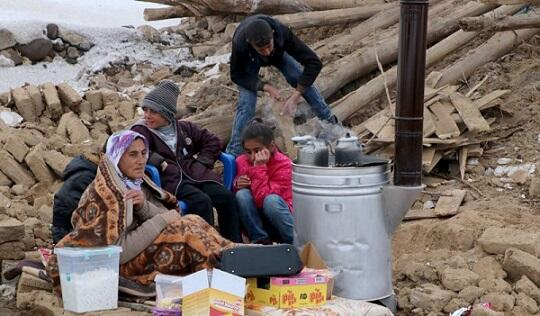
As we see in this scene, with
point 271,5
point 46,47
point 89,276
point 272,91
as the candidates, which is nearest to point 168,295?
point 89,276

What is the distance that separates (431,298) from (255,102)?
10.4ft

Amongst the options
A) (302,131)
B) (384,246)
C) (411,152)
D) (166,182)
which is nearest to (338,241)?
(384,246)

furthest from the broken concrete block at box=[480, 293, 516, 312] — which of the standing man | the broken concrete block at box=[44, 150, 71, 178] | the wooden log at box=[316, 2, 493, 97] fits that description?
the broken concrete block at box=[44, 150, 71, 178]

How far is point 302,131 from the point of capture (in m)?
8.52

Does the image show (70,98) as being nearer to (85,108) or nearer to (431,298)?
(85,108)

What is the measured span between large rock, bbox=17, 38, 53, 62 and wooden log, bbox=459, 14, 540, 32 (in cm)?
759

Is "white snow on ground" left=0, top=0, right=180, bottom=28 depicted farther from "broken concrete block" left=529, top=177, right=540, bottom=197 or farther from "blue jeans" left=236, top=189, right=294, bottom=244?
"blue jeans" left=236, top=189, right=294, bottom=244

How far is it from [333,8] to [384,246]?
697cm

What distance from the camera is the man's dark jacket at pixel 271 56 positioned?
8117mm

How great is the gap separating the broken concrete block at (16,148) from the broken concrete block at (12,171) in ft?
0.28

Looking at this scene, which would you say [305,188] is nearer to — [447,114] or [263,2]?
[447,114]

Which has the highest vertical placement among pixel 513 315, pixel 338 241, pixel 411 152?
pixel 411 152

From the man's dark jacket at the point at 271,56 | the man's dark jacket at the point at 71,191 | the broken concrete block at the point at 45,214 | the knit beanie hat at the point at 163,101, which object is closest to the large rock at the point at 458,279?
the knit beanie hat at the point at 163,101

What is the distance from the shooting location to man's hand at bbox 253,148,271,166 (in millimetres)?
6875
